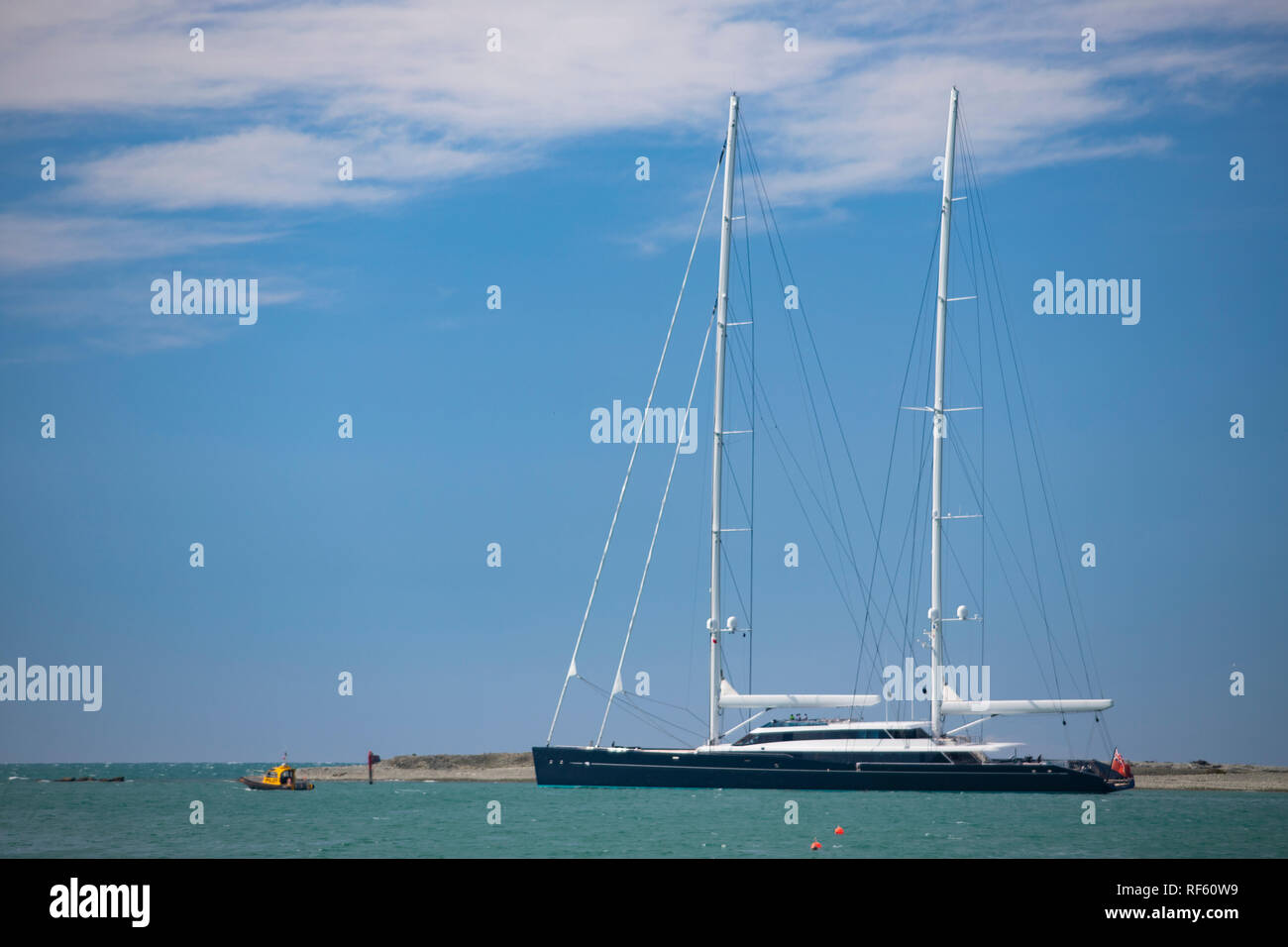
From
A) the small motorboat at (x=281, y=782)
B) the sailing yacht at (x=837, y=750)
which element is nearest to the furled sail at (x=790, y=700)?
the sailing yacht at (x=837, y=750)

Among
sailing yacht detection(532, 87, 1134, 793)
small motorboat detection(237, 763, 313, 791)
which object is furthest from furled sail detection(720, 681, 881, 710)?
small motorboat detection(237, 763, 313, 791)

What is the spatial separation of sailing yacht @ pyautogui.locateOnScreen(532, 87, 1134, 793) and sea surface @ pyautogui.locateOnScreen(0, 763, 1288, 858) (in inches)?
38.8

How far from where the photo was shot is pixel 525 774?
11556 cm

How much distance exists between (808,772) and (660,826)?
15588mm

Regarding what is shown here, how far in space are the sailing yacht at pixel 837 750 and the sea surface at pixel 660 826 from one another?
985 millimetres

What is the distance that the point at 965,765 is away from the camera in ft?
210

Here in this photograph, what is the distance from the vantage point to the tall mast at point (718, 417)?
216ft

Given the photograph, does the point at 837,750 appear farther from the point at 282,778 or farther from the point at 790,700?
the point at 282,778

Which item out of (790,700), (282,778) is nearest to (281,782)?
(282,778)
